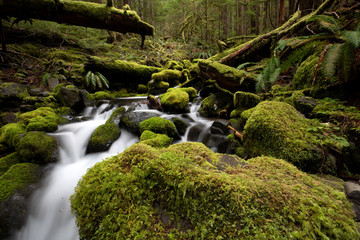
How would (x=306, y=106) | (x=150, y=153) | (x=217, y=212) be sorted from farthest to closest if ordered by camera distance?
(x=306, y=106) < (x=150, y=153) < (x=217, y=212)

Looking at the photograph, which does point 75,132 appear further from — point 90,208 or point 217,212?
point 217,212

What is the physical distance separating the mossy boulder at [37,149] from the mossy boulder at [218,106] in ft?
17.5

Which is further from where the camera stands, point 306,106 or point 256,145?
point 306,106

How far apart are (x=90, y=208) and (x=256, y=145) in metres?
2.80

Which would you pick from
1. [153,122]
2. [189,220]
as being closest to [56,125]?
[153,122]

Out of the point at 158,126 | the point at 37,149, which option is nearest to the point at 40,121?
the point at 37,149

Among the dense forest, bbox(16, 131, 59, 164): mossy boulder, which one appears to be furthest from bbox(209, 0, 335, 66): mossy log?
bbox(16, 131, 59, 164): mossy boulder

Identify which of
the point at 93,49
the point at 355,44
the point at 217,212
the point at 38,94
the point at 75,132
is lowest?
the point at 75,132

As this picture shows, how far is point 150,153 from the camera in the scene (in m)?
1.85

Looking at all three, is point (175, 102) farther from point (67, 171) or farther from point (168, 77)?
point (168, 77)

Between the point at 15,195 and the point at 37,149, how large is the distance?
1.29m

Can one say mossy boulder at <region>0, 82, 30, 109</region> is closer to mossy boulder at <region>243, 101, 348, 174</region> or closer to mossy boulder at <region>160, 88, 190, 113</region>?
mossy boulder at <region>160, 88, 190, 113</region>

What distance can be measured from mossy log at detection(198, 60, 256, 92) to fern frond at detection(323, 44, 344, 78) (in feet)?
10.1

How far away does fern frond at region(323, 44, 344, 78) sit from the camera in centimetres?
261
